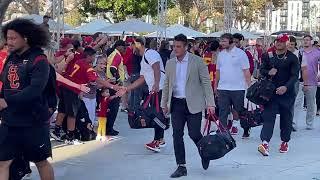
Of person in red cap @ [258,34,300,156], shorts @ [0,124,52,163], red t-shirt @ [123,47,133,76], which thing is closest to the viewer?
shorts @ [0,124,52,163]

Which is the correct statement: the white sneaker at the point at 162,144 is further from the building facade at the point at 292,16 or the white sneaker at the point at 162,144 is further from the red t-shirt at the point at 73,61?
the building facade at the point at 292,16

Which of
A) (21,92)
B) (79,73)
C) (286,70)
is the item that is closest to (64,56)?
(79,73)

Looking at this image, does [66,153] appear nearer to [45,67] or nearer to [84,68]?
[84,68]

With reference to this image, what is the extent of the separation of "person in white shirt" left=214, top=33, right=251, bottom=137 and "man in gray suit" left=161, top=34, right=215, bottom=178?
2.28 metres

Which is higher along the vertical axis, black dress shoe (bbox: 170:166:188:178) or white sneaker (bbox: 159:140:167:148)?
black dress shoe (bbox: 170:166:188:178)

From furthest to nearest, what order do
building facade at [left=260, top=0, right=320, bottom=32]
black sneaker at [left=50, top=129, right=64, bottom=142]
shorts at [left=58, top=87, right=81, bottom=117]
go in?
building facade at [left=260, top=0, right=320, bottom=32], black sneaker at [left=50, top=129, right=64, bottom=142], shorts at [left=58, top=87, right=81, bottom=117]

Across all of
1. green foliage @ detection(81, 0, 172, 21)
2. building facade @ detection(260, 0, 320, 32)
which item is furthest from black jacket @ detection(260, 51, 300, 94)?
building facade @ detection(260, 0, 320, 32)

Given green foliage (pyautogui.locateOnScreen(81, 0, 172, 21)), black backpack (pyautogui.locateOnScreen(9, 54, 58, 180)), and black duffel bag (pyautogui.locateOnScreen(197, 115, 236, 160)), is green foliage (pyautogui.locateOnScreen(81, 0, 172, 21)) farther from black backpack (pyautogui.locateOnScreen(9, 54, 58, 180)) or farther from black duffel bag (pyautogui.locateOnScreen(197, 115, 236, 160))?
black backpack (pyautogui.locateOnScreen(9, 54, 58, 180))

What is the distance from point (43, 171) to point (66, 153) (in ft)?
10.9

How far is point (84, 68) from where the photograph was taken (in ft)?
30.9

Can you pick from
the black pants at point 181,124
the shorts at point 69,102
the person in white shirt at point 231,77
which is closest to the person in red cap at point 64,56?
the shorts at point 69,102

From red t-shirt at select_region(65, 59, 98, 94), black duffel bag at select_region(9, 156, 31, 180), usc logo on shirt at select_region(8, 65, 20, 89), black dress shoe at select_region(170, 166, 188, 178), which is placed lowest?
black dress shoe at select_region(170, 166, 188, 178)

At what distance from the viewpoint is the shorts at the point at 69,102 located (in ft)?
31.3

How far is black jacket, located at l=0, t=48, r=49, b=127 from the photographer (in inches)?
207
